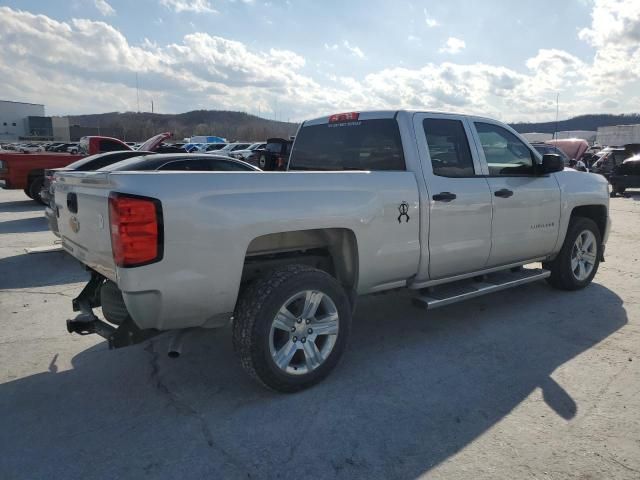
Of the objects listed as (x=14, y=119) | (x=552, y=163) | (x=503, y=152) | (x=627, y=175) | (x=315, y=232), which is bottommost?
(x=627, y=175)

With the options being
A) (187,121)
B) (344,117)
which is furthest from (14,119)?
(344,117)

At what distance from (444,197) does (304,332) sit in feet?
5.40

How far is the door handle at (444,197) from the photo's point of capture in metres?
3.99

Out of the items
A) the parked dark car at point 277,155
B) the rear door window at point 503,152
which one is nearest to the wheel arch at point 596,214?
the rear door window at point 503,152

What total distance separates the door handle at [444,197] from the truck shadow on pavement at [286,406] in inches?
49.3

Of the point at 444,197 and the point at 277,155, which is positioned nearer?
the point at 444,197

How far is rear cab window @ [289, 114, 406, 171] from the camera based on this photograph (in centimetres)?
418

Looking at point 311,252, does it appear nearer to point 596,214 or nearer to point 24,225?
point 596,214

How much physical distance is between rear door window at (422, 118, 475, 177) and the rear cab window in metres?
0.31

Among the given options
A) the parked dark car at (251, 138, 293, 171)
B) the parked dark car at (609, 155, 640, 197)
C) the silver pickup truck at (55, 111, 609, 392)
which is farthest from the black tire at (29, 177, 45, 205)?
the parked dark car at (609, 155, 640, 197)

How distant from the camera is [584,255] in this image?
19.0 ft

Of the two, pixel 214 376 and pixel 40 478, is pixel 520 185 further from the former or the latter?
pixel 40 478

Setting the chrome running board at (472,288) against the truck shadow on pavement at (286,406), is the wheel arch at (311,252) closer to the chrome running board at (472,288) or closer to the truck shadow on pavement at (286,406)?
the truck shadow on pavement at (286,406)

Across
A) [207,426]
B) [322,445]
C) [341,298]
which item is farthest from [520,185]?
[207,426]
